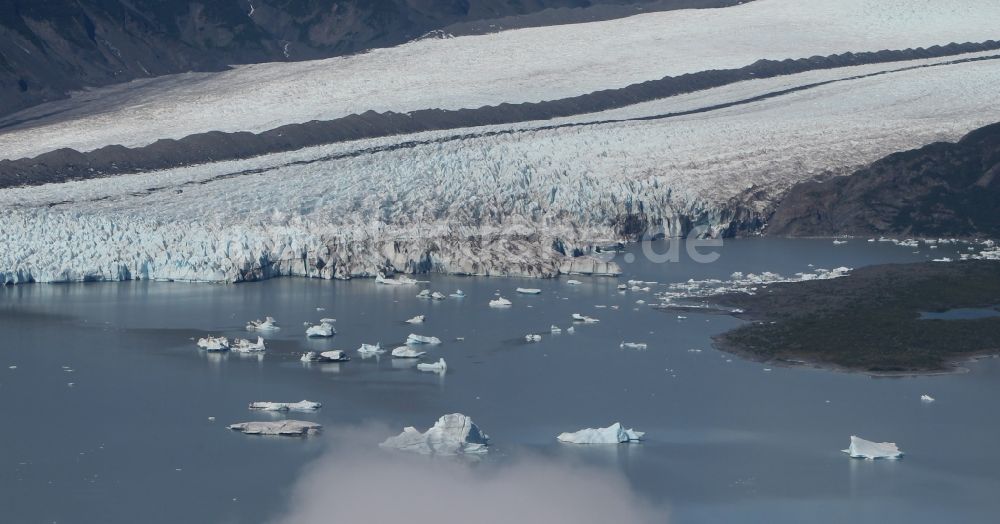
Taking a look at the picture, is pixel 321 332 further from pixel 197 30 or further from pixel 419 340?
pixel 197 30

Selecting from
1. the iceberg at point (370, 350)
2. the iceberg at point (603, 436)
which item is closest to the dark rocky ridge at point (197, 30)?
the iceberg at point (370, 350)

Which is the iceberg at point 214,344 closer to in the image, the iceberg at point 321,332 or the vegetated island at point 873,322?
the iceberg at point 321,332

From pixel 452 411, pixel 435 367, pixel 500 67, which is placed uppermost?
pixel 500 67

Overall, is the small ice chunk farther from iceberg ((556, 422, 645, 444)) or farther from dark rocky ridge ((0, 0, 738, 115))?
dark rocky ridge ((0, 0, 738, 115))

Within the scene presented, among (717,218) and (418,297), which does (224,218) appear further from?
(717,218)

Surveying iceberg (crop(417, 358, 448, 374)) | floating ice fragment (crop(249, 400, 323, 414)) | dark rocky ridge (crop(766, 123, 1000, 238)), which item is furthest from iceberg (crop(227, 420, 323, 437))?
dark rocky ridge (crop(766, 123, 1000, 238))

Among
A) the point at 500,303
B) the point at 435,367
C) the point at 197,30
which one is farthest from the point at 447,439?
the point at 197,30

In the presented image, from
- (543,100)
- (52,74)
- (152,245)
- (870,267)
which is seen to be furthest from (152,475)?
(52,74)
